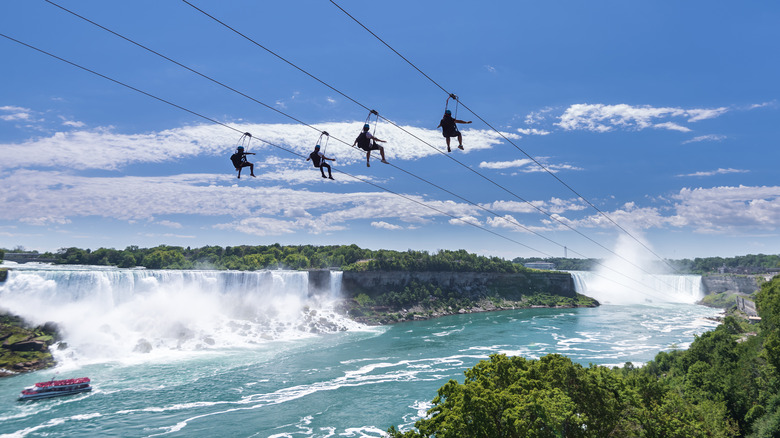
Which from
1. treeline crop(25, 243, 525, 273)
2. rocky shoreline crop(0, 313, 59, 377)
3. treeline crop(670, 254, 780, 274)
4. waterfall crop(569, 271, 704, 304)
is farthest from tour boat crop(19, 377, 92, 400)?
treeline crop(670, 254, 780, 274)

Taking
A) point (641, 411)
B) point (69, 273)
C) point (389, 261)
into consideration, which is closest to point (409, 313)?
point (389, 261)

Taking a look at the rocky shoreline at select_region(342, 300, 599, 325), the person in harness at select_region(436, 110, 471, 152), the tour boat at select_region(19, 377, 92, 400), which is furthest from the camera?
the rocky shoreline at select_region(342, 300, 599, 325)

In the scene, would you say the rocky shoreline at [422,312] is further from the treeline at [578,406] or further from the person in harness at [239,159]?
the person in harness at [239,159]

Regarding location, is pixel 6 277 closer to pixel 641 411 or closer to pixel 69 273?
pixel 69 273

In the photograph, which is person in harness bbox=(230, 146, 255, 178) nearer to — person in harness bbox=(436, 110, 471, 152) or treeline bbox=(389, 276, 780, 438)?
person in harness bbox=(436, 110, 471, 152)

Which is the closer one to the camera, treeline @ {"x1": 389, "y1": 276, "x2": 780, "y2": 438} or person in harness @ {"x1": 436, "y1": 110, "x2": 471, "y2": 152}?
person in harness @ {"x1": 436, "y1": 110, "x2": 471, "y2": 152}

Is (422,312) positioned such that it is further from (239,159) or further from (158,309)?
(239,159)

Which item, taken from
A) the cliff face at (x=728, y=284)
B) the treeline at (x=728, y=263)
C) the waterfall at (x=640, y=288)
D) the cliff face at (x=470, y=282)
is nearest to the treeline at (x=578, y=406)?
the cliff face at (x=470, y=282)
